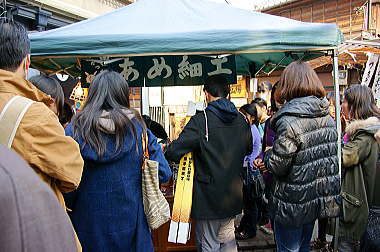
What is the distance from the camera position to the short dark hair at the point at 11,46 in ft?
5.18

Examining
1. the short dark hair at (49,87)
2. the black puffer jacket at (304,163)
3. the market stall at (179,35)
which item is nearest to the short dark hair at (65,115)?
the short dark hair at (49,87)

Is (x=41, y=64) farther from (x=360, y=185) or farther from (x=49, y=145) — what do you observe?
(x=360, y=185)

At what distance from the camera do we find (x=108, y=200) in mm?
2260

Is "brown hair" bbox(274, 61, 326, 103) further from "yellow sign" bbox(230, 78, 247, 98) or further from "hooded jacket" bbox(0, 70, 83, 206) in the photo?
"yellow sign" bbox(230, 78, 247, 98)

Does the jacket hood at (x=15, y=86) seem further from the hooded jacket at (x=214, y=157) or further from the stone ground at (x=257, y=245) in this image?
the stone ground at (x=257, y=245)

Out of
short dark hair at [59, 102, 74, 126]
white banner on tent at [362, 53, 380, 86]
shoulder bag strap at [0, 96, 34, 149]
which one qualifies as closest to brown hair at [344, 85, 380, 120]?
short dark hair at [59, 102, 74, 126]

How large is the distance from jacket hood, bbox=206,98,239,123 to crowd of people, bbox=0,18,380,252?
12 mm

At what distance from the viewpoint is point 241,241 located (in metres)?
4.22

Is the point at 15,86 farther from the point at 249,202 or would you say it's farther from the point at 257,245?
the point at 257,245

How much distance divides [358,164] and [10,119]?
3221mm

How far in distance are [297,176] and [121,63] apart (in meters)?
3.49

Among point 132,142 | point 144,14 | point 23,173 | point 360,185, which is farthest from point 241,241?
point 23,173

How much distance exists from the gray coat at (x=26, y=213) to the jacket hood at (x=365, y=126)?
3094 millimetres

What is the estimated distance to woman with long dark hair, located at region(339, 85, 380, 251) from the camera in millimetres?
3096
